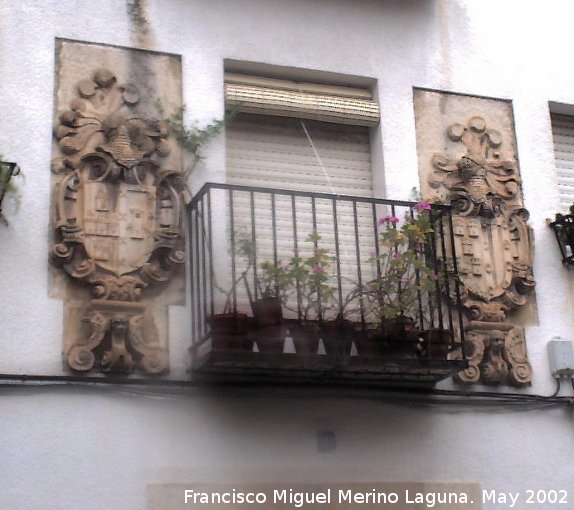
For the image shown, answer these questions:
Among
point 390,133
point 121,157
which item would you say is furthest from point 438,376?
point 121,157

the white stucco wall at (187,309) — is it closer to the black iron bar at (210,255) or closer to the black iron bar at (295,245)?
the black iron bar at (210,255)

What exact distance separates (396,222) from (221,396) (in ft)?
6.05

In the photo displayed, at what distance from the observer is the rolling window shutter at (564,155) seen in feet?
32.4

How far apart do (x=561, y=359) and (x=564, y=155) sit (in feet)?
6.62

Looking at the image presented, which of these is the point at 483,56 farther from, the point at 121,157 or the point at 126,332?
the point at 126,332

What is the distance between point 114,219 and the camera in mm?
8148

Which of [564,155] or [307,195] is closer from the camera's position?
[307,195]

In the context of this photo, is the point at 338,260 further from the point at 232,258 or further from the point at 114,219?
the point at 114,219

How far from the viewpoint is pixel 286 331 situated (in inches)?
308

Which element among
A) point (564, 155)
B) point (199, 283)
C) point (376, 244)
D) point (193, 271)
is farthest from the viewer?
point (564, 155)

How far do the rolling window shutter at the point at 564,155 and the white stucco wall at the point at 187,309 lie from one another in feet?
0.76

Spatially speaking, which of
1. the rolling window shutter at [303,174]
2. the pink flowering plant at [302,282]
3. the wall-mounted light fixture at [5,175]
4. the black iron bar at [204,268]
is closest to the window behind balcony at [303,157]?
the rolling window shutter at [303,174]

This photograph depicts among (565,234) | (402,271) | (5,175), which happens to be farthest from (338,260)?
(5,175)

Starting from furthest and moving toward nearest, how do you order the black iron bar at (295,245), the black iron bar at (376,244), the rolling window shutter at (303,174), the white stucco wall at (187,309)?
the rolling window shutter at (303,174) → the black iron bar at (376,244) → the black iron bar at (295,245) → the white stucco wall at (187,309)
